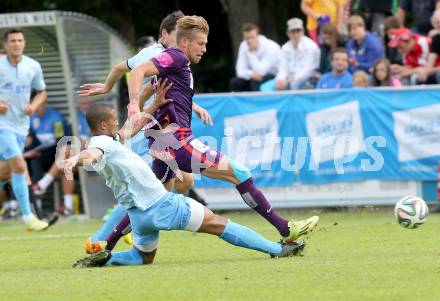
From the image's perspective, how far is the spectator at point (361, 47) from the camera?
1666 centimetres

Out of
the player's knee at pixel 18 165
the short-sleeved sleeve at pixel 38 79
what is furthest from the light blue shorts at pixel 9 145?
the short-sleeved sleeve at pixel 38 79

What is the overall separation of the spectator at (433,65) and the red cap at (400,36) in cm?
46

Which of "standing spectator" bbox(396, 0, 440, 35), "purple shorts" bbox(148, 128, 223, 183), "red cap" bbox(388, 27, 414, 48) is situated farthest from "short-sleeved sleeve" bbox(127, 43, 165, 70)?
"standing spectator" bbox(396, 0, 440, 35)

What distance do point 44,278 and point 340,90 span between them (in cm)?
768

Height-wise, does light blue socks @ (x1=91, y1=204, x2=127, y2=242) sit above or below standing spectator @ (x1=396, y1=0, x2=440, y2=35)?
below

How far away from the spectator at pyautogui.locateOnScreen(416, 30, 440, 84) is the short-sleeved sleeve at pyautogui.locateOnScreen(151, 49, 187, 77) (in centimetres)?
735

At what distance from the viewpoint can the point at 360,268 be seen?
8164 millimetres

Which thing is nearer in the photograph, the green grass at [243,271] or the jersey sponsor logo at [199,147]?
the green grass at [243,271]

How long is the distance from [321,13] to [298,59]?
63.5 inches

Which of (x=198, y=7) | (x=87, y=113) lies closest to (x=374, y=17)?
(x=198, y=7)

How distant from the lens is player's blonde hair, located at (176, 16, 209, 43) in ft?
30.3

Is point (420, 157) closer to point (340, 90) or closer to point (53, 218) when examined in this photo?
point (340, 90)

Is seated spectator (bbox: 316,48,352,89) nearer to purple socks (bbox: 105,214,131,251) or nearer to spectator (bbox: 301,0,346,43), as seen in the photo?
spectator (bbox: 301,0,346,43)

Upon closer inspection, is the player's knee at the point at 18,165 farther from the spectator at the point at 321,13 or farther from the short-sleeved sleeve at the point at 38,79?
the spectator at the point at 321,13
